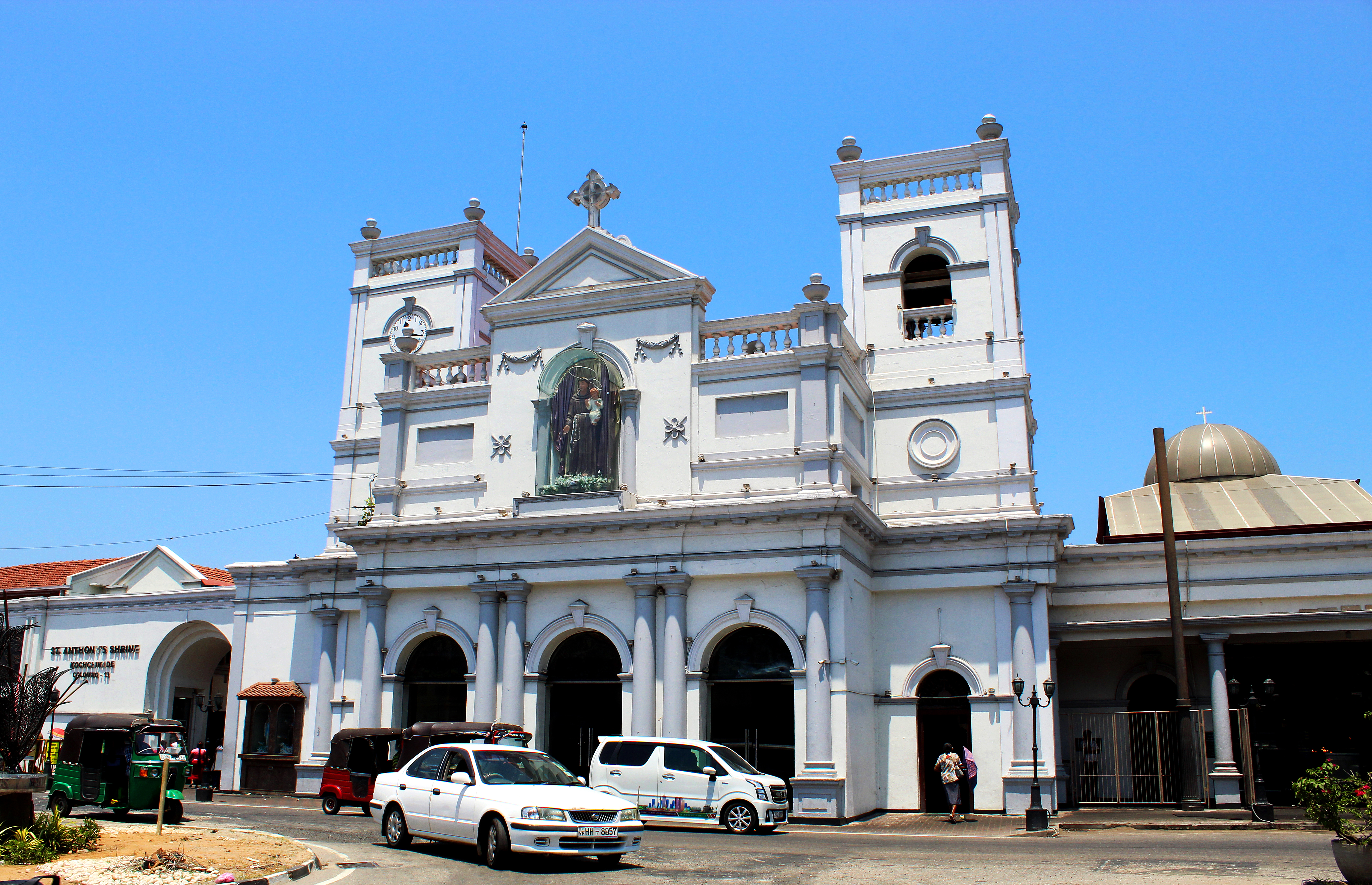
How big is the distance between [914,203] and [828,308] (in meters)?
5.92

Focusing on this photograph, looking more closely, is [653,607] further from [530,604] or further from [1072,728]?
[1072,728]

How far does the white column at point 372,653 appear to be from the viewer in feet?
91.5

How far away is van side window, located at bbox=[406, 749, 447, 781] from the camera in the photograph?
1589 centimetres

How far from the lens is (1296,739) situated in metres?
28.1

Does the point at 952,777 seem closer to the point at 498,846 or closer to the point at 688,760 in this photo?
the point at 688,760

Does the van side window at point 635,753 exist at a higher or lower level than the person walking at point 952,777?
higher

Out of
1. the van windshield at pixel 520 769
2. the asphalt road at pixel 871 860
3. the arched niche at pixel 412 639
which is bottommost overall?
the asphalt road at pixel 871 860

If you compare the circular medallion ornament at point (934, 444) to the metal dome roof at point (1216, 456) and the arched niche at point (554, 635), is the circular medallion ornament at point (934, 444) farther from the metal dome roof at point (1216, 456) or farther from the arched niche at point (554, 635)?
the metal dome roof at point (1216, 456)

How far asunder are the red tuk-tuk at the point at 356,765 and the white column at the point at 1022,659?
46.7ft

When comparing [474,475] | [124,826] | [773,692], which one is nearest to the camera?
[124,826]

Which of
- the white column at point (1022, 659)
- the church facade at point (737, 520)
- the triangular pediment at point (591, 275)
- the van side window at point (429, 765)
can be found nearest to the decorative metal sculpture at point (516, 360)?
the church facade at point (737, 520)

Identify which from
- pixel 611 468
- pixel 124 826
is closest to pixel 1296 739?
pixel 611 468

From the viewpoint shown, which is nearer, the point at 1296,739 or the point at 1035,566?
the point at 1035,566

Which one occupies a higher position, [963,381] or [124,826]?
[963,381]
